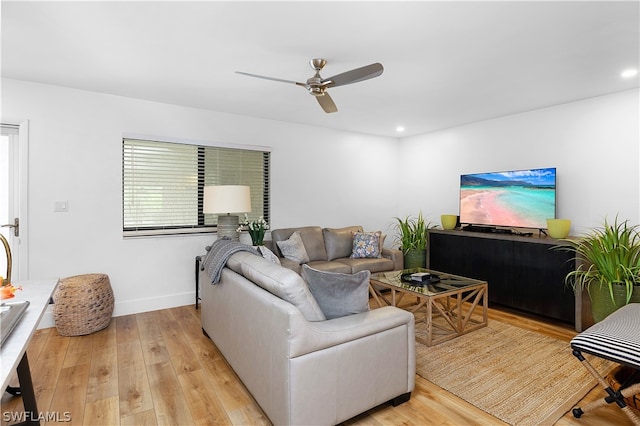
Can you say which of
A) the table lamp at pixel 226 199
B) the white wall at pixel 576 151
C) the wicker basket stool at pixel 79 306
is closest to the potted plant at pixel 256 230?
the table lamp at pixel 226 199

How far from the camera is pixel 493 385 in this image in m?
2.38

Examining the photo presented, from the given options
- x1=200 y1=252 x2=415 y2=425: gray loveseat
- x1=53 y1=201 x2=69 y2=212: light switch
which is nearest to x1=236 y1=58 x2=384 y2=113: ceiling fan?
x1=200 y1=252 x2=415 y2=425: gray loveseat

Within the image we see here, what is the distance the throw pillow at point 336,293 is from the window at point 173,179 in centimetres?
268

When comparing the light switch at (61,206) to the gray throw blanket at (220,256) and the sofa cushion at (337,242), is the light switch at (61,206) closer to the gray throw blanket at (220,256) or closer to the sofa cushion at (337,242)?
the gray throw blanket at (220,256)

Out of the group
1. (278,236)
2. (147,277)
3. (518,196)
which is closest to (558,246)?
(518,196)

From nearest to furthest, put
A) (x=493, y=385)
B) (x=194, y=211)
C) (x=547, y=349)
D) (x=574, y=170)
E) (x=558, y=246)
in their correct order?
(x=493, y=385), (x=547, y=349), (x=558, y=246), (x=574, y=170), (x=194, y=211)

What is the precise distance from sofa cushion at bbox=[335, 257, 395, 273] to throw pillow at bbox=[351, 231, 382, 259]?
0.26 ft

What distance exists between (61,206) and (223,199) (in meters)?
1.66

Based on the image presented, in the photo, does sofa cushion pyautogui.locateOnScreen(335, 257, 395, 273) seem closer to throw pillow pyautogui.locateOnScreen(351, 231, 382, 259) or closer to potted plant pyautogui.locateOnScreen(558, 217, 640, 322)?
throw pillow pyautogui.locateOnScreen(351, 231, 382, 259)

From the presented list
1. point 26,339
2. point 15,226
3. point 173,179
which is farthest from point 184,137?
point 26,339

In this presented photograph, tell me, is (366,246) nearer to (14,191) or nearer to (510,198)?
(510,198)

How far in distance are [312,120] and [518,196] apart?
9.43ft

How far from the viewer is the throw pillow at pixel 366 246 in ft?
15.7

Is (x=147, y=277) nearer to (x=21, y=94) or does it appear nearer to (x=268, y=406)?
(x=21, y=94)
